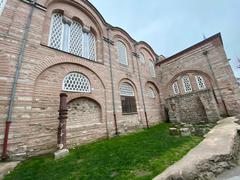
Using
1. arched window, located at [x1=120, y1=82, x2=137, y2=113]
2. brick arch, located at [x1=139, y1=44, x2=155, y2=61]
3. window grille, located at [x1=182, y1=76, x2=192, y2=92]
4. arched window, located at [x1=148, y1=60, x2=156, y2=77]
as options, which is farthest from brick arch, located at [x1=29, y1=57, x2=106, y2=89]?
window grille, located at [x1=182, y1=76, x2=192, y2=92]

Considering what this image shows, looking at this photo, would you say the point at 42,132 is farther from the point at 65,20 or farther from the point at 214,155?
the point at 65,20

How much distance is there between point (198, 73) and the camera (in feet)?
Answer: 37.7

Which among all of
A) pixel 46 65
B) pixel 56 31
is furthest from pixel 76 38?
Answer: pixel 46 65

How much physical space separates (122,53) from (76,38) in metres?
4.26

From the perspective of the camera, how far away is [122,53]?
35.6 feet

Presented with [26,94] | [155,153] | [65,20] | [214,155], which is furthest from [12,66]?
[214,155]

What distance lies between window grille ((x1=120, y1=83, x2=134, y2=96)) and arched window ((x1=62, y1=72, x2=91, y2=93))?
9.55ft

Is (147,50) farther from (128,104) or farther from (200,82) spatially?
(128,104)

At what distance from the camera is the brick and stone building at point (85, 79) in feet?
15.0

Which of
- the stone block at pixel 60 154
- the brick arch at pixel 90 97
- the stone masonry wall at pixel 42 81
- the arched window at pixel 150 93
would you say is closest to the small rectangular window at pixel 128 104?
the stone masonry wall at pixel 42 81

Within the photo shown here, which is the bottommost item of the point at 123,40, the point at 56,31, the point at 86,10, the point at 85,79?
the point at 85,79

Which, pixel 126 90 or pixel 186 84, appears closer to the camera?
pixel 126 90

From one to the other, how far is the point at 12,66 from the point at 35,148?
3143 millimetres

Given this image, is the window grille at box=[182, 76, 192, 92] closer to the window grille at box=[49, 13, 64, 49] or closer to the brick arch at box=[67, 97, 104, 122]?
the brick arch at box=[67, 97, 104, 122]
